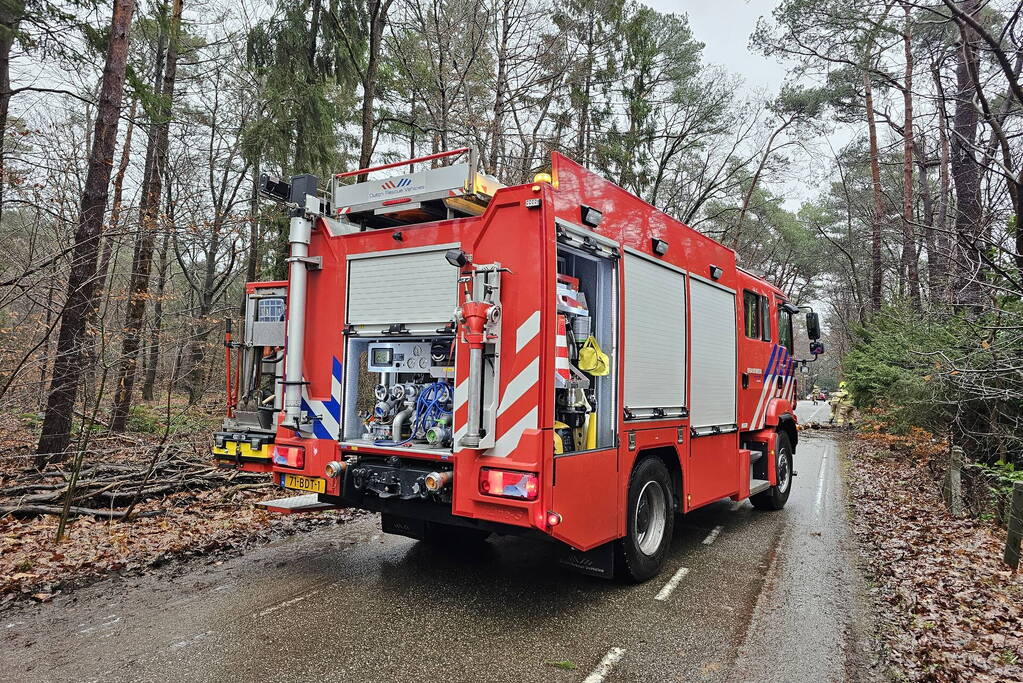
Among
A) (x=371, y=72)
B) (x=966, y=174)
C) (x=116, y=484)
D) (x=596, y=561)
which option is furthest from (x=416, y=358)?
(x=371, y=72)

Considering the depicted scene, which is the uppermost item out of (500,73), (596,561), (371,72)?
(500,73)

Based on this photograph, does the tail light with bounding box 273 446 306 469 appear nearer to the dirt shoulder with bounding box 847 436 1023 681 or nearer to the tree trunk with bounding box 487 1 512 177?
the dirt shoulder with bounding box 847 436 1023 681

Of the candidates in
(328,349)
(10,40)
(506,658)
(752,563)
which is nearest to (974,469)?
(752,563)

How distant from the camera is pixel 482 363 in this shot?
13.7 feet

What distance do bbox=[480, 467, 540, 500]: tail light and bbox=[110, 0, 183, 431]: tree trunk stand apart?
4339mm

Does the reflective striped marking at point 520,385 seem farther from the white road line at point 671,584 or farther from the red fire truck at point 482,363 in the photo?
the white road line at point 671,584

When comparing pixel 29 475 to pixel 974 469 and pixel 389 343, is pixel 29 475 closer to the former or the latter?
pixel 389 343

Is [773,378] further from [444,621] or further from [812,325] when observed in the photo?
[444,621]

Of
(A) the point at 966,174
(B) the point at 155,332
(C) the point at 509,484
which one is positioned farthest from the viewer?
(B) the point at 155,332

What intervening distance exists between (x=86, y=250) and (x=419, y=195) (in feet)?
16.0

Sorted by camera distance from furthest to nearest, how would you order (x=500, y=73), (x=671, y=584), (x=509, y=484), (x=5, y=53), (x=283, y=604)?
(x=500, y=73) → (x=5, y=53) → (x=671, y=584) → (x=283, y=604) → (x=509, y=484)

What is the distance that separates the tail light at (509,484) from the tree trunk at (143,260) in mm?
4339

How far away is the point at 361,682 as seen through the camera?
11.1ft

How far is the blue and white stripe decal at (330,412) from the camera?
492cm
